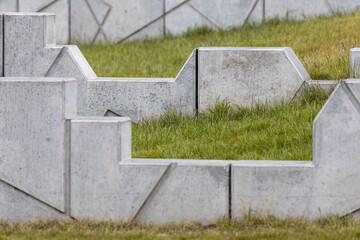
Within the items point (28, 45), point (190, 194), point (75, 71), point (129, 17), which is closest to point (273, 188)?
point (190, 194)

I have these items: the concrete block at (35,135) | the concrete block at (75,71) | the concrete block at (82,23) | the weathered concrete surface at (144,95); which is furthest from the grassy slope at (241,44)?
the concrete block at (35,135)

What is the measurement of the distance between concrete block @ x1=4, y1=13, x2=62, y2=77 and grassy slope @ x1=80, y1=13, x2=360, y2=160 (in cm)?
134

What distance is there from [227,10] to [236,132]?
6.66 metres

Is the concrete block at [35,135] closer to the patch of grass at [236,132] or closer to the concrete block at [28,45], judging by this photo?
the patch of grass at [236,132]

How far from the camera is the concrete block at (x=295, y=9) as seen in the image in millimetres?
12805

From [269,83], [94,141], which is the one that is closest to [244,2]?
[269,83]

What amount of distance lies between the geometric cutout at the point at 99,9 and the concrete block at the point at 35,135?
8.19 meters

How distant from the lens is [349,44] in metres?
9.42

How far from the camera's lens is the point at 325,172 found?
5.07m

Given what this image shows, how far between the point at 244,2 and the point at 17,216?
8.52m

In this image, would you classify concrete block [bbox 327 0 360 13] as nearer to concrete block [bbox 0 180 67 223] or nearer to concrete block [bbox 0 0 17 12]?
concrete block [bbox 0 0 17 12]

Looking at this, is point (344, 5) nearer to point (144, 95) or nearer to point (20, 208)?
point (144, 95)

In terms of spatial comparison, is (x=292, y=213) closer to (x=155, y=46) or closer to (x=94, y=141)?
(x=94, y=141)

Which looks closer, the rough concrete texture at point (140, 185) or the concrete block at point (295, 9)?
the rough concrete texture at point (140, 185)
